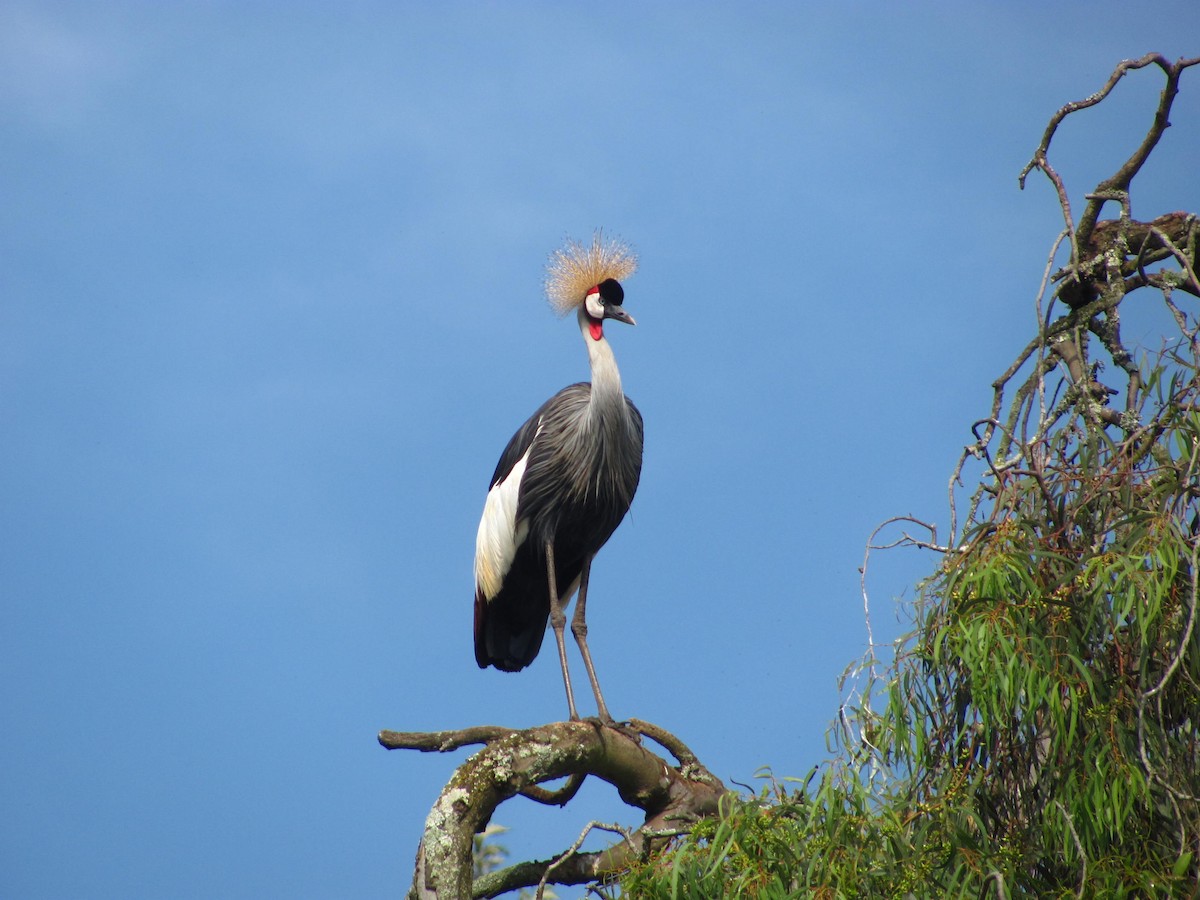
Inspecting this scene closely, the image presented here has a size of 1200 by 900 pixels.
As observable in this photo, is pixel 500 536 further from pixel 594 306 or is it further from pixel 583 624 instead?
pixel 594 306

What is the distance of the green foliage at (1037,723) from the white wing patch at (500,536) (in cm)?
186

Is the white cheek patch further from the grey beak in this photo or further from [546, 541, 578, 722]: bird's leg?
[546, 541, 578, 722]: bird's leg

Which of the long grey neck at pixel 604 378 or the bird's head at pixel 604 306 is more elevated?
the bird's head at pixel 604 306

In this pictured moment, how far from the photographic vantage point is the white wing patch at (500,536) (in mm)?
4055

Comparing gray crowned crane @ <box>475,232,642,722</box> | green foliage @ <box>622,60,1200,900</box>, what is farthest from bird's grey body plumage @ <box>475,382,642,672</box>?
green foliage @ <box>622,60,1200,900</box>

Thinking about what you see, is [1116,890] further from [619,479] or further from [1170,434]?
[619,479]

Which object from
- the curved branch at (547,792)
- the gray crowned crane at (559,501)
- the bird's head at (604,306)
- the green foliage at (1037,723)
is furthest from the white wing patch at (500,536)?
the green foliage at (1037,723)

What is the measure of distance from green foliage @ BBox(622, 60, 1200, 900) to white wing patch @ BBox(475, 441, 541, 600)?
1.86 m

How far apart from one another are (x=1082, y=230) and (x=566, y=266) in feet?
7.05

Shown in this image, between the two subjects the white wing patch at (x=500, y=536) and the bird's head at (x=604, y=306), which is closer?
the white wing patch at (x=500, y=536)

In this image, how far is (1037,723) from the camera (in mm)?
2115

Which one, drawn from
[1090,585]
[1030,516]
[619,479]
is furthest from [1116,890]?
[619,479]

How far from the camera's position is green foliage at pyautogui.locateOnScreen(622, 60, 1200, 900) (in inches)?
77.9

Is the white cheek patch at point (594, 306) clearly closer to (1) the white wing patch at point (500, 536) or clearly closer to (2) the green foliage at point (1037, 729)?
(1) the white wing patch at point (500, 536)
